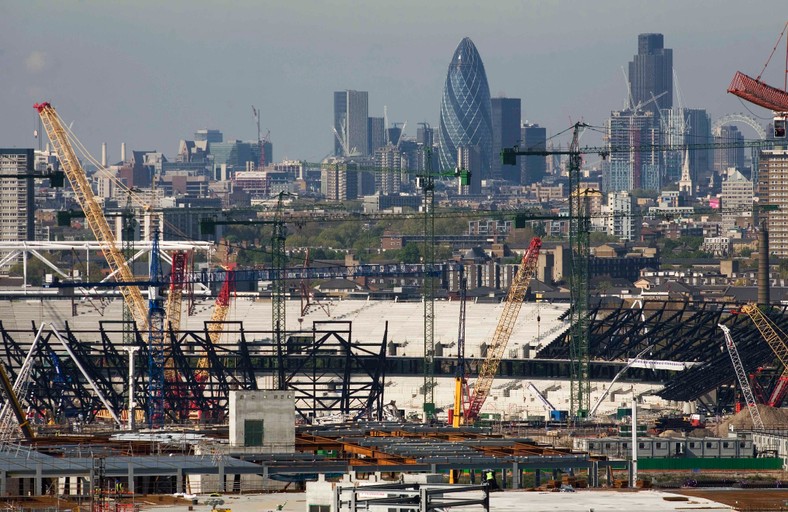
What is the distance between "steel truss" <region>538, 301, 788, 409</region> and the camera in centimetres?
11588

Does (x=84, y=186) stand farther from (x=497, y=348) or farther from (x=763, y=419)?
(x=763, y=419)

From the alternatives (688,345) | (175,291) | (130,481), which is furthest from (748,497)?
(175,291)

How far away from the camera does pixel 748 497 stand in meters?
50.4

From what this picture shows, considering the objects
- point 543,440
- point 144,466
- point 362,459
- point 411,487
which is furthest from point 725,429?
point 411,487

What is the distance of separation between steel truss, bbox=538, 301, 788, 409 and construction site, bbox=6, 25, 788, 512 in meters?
0.19

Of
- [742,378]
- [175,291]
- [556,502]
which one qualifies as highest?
[175,291]

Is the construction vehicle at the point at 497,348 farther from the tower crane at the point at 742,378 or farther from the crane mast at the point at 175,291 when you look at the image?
the crane mast at the point at 175,291

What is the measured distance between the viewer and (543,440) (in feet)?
289

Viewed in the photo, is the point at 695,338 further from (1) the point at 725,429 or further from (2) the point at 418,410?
(1) the point at 725,429

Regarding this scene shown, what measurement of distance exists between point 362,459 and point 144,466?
21.6 ft

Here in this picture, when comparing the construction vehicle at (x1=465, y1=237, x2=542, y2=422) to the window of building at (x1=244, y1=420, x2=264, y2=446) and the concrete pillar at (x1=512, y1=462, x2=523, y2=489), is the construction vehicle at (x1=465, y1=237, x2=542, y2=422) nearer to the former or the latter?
the window of building at (x1=244, y1=420, x2=264, y2=446)

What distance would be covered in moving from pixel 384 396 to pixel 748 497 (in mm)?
72575

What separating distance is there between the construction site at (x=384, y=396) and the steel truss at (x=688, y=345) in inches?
7.5

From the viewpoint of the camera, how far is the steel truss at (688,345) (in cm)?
11588
